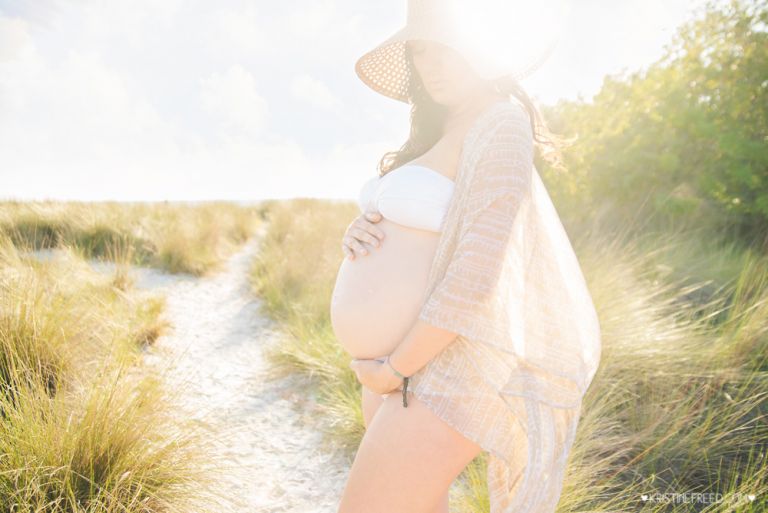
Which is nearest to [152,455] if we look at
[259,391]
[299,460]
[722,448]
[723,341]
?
[299,460]

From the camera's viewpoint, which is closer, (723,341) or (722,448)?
(722,448)

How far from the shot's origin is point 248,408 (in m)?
3.14

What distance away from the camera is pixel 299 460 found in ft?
8.55

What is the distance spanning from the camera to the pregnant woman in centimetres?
107

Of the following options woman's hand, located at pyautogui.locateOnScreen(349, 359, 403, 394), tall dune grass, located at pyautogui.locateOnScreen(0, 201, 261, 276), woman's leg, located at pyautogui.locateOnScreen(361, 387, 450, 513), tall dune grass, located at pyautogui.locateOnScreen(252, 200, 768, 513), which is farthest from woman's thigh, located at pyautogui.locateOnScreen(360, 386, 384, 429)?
tall dune grass, located at pyautogui.locateOnScreen(0, 201, 261, 276)

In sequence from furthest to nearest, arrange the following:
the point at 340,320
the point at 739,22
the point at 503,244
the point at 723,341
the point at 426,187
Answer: the point at 739,22
the point at 723,341
the point at 340,320
the point at 426,187
the point at 503,244

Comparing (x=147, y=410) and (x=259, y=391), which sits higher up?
(x=147, y=410)

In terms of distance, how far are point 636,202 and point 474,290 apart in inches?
245

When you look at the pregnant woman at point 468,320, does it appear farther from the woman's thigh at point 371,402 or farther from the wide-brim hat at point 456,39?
the woman's thigh at point 371,402

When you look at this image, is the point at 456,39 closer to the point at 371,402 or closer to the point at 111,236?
the point at 371,402

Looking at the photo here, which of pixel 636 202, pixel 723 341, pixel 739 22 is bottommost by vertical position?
pixel 723 341

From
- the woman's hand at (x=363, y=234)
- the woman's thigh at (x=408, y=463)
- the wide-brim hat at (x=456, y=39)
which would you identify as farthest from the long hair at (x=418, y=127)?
the woman's thigh at (x=408, y=463)

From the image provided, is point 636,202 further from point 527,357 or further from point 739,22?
point 527,357

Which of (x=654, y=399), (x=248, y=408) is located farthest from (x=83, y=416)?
(x=654, y=399)
